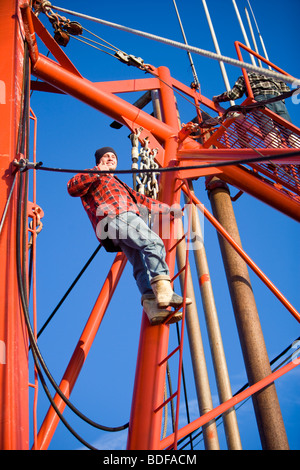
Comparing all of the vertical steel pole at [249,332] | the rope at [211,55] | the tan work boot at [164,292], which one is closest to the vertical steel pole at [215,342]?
the vertical steel pole at [249,332]

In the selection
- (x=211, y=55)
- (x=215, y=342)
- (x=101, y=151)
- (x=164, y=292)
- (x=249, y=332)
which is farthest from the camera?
(x=215, y=342)

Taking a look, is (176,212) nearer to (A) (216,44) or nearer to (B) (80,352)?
(B) (80,352)

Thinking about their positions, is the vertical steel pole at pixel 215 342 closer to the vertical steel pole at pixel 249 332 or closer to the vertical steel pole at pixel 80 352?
the vertical steel pole at pixel 249 332

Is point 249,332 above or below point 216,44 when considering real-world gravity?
below

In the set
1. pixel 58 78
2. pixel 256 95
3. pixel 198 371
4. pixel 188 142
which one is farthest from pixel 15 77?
pixel 198 371

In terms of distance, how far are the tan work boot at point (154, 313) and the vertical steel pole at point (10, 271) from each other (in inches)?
44.6

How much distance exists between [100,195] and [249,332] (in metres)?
2.68

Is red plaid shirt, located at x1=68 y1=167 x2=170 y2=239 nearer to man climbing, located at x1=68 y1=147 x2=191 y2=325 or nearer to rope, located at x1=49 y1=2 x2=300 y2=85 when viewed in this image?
man climbing, located at x1=68 y1=147 x2=191 y2=325

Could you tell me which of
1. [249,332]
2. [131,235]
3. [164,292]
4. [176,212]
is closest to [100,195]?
[131,235]

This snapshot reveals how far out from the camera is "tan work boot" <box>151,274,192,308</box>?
488 centimetres

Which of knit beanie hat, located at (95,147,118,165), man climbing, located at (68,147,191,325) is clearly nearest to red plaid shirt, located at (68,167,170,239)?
man climbing, located at (68,147,191,325)

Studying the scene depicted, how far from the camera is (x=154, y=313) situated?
199 inches

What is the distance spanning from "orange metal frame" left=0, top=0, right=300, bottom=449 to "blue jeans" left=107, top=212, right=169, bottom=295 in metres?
0.35

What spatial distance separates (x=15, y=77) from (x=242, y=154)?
2639 mm
